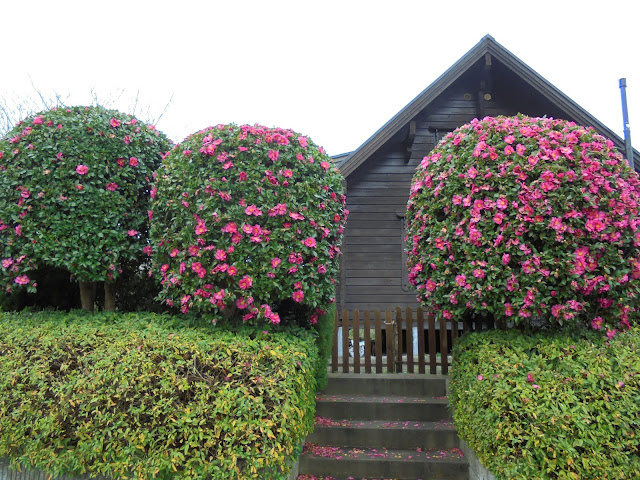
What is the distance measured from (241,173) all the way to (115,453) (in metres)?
2.62

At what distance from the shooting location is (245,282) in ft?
14.8

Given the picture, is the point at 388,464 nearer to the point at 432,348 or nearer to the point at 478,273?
the point at 432,348

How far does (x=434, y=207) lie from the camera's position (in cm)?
484

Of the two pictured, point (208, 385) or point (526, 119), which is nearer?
point (208, 385)

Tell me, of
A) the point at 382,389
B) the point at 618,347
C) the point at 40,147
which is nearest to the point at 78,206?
the point at 40,147

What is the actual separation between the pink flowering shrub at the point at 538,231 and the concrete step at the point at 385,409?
142 cm

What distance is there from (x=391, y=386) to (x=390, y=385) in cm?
2

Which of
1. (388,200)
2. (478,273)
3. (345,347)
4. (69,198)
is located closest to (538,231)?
(478,273)

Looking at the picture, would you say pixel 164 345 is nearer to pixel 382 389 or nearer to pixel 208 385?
pixel 208 385

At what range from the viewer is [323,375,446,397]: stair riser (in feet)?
19.5

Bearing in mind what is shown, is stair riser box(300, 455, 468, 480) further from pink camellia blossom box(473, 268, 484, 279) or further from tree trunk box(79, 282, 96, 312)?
tree trunk box(79, 282, 96, 312)

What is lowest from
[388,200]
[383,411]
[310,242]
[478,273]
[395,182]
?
[383,411]

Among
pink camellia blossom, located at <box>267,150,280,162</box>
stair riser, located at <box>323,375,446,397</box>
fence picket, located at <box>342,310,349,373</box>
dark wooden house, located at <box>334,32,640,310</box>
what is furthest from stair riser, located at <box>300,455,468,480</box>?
dark wooden house, located at <box>334,32,640,310</box>

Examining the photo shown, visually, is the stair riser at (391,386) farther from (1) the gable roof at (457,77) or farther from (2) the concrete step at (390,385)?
(1) the gable roof at (457,77)
